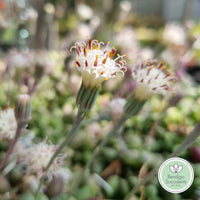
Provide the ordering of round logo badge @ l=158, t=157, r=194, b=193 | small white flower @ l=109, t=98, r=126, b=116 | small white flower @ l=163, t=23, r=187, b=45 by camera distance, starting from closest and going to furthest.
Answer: round logo badge @ l=158, t=157, r=194, b=193
small white flower @ l=109, t=98, r=126, b=116
small white flower @ l=163, t=23, r=187, b=45

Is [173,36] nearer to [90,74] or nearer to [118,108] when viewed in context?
[118,108]

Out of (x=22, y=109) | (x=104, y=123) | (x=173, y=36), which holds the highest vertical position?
(x=173, y=36)

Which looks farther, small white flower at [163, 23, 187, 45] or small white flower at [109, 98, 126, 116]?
small white flower at [163, 23, 187, 45]

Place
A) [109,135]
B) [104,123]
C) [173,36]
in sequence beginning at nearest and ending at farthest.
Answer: [109,135] → [104,123] → [173,36]

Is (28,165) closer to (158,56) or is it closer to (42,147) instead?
(42,147)

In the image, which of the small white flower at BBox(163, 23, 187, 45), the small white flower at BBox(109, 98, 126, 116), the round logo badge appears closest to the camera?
the round logo badge

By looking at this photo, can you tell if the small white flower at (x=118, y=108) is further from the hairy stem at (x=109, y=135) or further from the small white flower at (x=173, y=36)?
the small white flower at (x=173, y=36)

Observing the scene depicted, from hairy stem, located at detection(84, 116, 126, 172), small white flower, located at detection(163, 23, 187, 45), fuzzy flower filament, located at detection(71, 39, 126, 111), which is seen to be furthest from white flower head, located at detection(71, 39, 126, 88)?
small white flower, located at detection(163, 23, 187, 45)

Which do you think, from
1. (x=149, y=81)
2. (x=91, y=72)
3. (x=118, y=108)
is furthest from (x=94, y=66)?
(x=118, y=108)

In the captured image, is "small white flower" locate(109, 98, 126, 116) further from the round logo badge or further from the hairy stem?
the round logo badge
